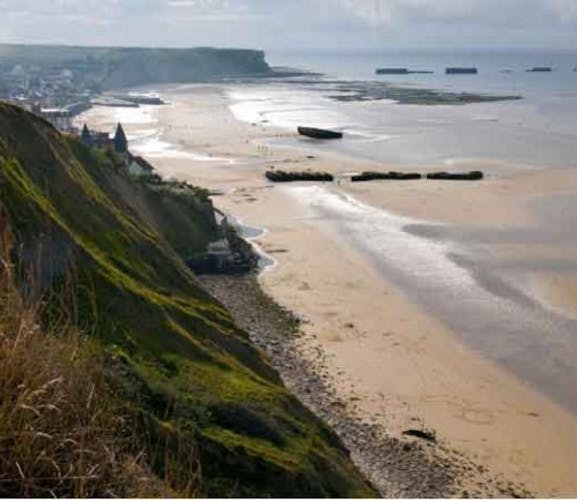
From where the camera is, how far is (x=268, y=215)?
42.2 m

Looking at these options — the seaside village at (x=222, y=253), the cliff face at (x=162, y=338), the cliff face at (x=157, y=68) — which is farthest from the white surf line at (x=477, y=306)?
the cliff face at (x=157, y=68)

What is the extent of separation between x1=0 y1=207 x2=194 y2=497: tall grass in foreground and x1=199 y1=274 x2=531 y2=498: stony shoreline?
35.5 ft

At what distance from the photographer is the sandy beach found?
17750 millimetres

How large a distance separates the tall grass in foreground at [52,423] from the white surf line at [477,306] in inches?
672

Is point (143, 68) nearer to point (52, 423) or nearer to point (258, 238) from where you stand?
point (258, 238)

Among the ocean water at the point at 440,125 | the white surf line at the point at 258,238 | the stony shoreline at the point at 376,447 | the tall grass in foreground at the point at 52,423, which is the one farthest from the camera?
the ocean water at the point at 440,125

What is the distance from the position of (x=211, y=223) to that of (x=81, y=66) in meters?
166

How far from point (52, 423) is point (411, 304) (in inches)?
926

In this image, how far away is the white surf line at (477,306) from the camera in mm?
21578

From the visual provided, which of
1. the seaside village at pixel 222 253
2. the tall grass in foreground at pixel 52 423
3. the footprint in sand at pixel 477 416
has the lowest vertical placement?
the footprint in sand at pixel 477 416

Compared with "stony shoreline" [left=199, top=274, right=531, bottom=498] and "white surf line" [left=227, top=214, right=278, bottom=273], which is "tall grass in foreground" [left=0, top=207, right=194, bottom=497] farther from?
"white surf line" [left=227, top=214, right=278, bottom=273]

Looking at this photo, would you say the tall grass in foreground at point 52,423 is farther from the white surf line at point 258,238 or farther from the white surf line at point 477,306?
the white surf line at point 258,238

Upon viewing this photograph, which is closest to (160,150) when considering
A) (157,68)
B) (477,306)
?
(477,306)

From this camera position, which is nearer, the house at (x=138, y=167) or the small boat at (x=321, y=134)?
the house at (x=138, y=167)
